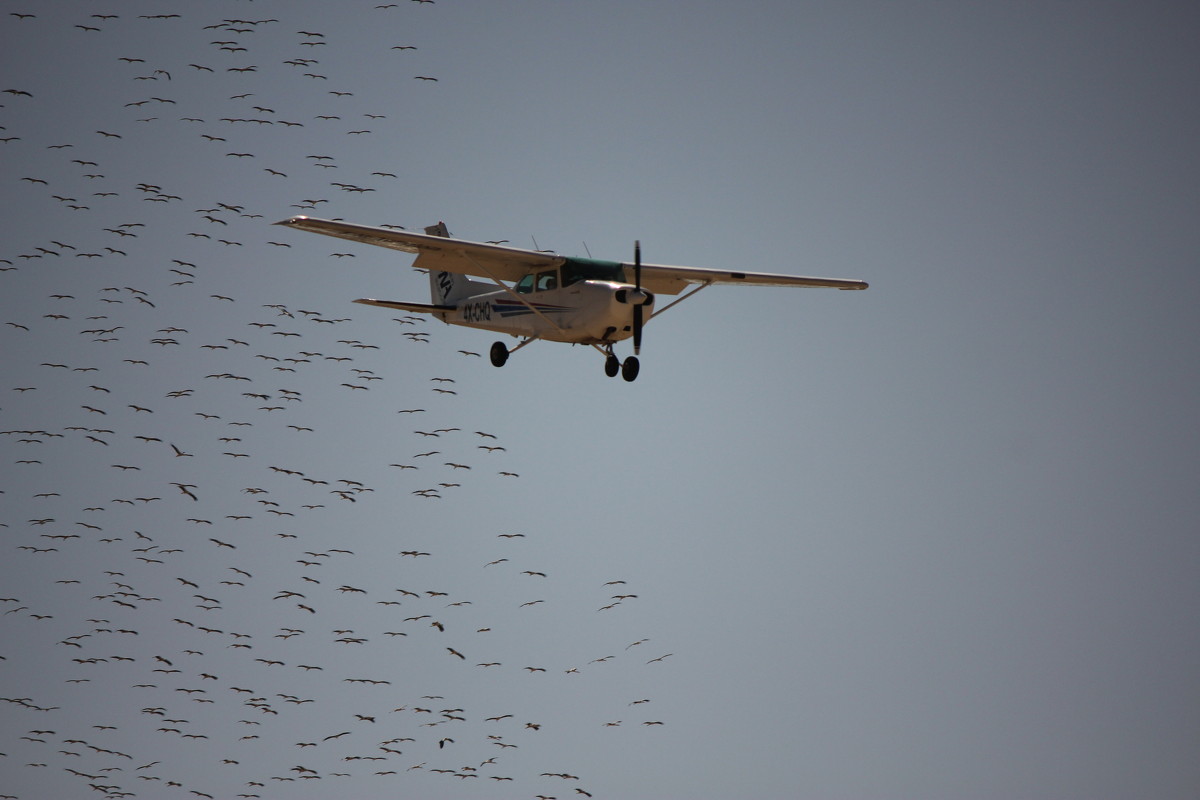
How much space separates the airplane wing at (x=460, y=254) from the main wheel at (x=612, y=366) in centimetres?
338

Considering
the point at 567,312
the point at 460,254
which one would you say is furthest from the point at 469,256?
the point at 567,312

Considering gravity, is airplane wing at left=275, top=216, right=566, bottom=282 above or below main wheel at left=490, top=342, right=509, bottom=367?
above

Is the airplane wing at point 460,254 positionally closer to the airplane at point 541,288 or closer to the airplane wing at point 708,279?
the airplane at point 541,288

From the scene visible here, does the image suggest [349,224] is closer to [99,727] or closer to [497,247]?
[497,247]

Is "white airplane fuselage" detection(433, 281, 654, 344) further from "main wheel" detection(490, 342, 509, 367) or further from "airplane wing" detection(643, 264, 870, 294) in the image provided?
"airplane wing" detection(643, 264, 870, 294)

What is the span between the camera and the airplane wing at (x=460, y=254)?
45500 mm

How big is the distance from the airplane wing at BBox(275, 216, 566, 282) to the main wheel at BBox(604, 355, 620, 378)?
3.38m

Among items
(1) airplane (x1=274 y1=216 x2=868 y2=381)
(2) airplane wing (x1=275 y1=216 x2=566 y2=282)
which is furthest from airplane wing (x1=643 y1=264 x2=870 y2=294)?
(2) airplane wing (x1=275 y1=216 x2=566 y2=282)

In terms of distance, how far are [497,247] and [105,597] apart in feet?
66.9

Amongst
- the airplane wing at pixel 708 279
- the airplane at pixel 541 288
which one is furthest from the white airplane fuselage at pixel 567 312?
the airplane wing at pixel 708 279

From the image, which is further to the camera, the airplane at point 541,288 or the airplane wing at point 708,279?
the airplane wing at point 708,279

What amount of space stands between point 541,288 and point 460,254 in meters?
2.61

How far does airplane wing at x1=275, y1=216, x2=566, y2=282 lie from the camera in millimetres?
45500

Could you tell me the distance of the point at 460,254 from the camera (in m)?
47.2
